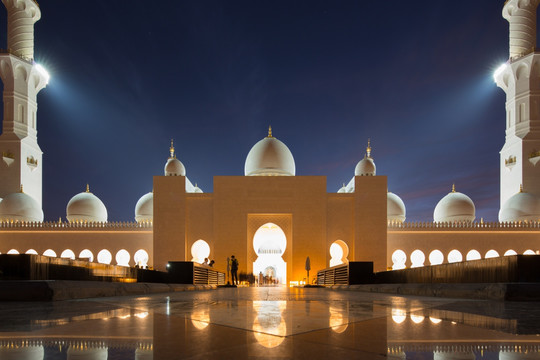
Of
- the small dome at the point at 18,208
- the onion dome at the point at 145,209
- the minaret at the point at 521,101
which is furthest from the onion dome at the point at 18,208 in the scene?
the minaret at the point at 521,101

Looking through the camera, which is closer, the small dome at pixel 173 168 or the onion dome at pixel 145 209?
the onion dome at pixel 145 209

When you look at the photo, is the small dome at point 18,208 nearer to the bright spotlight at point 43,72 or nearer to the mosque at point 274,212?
the mosque at point 274,212

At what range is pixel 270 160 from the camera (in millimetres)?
21469

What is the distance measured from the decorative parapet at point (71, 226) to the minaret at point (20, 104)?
2.44 m

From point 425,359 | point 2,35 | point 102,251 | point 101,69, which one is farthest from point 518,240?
point 2,35

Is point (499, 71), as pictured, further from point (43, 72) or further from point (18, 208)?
point (18, 208)

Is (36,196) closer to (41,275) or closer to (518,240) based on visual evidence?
(41,275)

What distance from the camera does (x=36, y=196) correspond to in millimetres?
22578

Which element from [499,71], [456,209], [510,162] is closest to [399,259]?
[456,209]

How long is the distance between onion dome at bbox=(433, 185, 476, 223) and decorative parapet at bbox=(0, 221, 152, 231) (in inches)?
664

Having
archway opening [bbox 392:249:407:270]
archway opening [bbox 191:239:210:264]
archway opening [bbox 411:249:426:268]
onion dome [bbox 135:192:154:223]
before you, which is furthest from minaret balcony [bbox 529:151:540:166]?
onion dome [bbox 135:192:154:223]

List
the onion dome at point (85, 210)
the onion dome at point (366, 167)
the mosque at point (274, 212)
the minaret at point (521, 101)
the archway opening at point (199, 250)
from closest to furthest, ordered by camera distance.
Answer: the mosque at point (274, 212), the archway opening at point (199, 250), the minaret at point (521, 101), the onion dome at point (85, 210), the onion dome at point (366, 167)

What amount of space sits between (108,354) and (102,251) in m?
21.0

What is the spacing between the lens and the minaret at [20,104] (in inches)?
825
